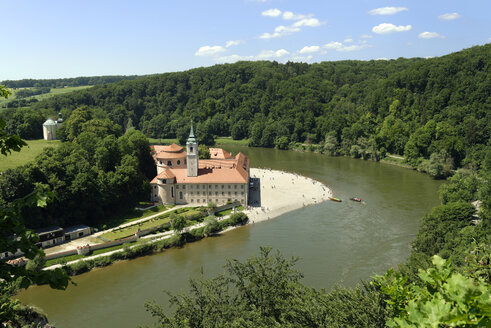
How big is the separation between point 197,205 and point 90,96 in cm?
9059

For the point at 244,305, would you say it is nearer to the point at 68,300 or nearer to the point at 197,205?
the point at 68,300

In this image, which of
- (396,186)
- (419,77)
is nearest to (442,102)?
(419,77)

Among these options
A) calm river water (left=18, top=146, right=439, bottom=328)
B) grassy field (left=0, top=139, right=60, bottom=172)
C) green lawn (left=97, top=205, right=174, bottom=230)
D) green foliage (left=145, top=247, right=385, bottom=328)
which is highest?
grassy field (left=0, top=139, right=60, bottom=172)

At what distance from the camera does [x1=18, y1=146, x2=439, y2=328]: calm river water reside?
28.1 m

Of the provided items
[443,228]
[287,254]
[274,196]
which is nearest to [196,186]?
[274,196]

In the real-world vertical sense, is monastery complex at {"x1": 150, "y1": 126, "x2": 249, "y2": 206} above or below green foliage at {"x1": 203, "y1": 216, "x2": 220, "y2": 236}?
above

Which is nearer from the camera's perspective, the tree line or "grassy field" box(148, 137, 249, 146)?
the tree line

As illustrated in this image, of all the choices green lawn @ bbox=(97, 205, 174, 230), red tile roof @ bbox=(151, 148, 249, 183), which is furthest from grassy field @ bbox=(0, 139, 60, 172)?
red tile roof @ bbox=(151, 148, 249, 183)

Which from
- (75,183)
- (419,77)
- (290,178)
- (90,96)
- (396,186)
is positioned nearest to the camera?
(75,183)

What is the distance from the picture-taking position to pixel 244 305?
17.7 m

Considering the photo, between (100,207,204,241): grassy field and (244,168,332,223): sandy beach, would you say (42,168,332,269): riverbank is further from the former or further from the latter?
(100,207,204,241): grassy field

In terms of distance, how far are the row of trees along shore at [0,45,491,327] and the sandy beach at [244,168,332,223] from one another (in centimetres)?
1491

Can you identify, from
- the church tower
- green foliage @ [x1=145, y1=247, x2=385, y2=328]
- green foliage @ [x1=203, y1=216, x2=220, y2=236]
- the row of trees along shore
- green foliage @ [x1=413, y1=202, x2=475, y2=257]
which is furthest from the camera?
the church tower

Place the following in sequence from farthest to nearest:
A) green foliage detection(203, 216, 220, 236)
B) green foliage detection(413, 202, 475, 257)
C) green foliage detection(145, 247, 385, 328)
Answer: green foliage detection(203, 216, 220, 236) < green foliage detection(413, 202, 475, 257) < green foliage detection(145, 247, 385, 328)
